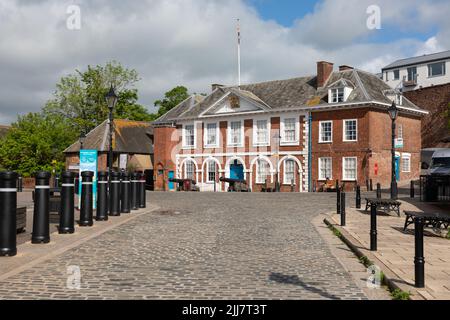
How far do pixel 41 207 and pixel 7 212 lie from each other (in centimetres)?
143

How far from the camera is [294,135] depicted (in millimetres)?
40406

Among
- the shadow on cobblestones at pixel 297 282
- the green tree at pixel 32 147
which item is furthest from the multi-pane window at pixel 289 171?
the shadow on cobblestones at pixel 297 282

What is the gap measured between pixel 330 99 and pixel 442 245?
2868 centimetres

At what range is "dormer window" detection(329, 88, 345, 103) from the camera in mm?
37656

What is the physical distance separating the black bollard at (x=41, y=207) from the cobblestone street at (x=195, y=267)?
861 mm

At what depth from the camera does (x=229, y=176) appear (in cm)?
4409

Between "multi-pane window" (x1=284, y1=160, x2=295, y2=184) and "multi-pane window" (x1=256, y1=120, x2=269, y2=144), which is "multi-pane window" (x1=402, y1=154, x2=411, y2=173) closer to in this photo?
"multi-pane window" (x1=284, y1=160, x2=295, y2=184)

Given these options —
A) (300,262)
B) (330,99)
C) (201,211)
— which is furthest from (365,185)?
(300,262)

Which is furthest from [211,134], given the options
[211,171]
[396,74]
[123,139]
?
[396,74]

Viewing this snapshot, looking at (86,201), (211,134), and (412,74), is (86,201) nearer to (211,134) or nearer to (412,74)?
(211,134)

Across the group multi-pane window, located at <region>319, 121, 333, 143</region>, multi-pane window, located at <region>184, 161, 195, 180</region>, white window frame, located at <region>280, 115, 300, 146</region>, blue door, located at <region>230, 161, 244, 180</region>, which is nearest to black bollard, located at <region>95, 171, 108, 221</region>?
multi-pane window, located at <region>319, 121, 333, 143</region>

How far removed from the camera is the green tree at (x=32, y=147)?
50.8 metres

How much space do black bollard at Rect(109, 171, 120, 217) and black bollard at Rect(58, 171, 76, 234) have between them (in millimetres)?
3760
